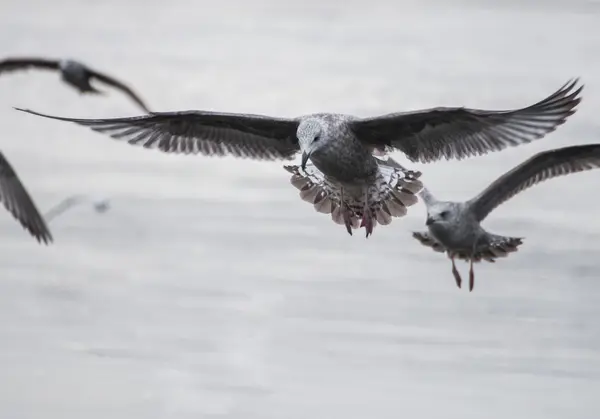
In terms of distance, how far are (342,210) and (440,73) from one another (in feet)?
→ 23.6

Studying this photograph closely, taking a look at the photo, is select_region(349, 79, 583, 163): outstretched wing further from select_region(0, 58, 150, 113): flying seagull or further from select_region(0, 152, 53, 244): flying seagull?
select_region(0, 58, 150, 113): flying seagull

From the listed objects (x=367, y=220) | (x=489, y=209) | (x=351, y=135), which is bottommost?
(x=367, y=220)

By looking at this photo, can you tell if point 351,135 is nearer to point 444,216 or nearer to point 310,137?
point 310,137

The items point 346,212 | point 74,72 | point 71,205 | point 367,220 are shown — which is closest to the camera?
point 367,220

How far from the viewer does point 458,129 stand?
27.3ft

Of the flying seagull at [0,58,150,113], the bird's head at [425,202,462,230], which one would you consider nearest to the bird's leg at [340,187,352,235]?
the bird's head at [425,202,462,230]

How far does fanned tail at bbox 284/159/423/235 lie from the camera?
8.54 metres

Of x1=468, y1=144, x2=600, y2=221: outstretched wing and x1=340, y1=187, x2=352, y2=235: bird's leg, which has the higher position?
x1=468, y1=144, x2=600, y2=221: outstretched wing

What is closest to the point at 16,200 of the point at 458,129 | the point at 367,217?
the point at 367,217

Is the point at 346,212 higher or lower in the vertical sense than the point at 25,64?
lower

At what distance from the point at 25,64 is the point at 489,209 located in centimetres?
396

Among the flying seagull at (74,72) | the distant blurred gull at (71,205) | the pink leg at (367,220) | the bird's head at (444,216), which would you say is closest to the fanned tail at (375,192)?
the pink leg at (367,220)

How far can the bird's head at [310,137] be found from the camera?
8086mm

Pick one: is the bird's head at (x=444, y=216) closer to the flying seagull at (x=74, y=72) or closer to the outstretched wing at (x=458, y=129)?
the outstretched wing at (x=458, y=129)
